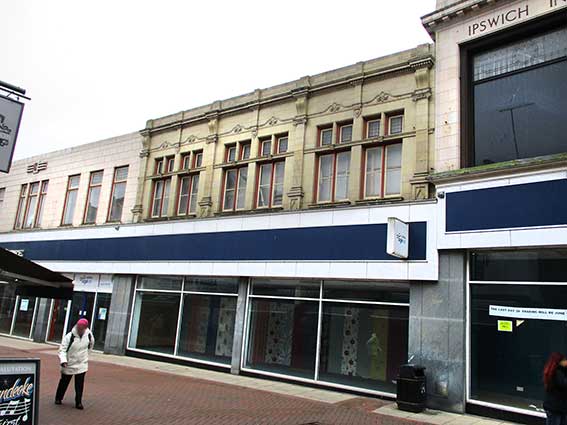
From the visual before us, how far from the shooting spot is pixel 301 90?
16.0 metres

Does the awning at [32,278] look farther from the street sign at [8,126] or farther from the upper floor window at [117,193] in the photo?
the upper floor window at [117,193]

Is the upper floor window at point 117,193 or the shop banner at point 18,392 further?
the upper floor window at point 117,193

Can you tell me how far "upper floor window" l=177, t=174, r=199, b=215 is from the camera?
18469 millimetres

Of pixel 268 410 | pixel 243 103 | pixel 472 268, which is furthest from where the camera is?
pixel 243 103

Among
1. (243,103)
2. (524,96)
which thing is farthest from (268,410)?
(243,103)

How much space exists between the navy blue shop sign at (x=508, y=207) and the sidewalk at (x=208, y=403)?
4.24 meters

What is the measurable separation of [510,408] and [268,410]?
16.6ft

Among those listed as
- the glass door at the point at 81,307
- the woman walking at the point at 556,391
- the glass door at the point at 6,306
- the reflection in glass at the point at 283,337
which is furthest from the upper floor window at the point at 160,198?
the woman walking at the point at 556,391

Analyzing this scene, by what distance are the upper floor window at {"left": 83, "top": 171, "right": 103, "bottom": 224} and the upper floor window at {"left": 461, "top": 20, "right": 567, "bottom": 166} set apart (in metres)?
16.1

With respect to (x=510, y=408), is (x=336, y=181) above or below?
above

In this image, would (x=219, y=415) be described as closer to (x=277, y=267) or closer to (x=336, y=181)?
(x=277, y=267)

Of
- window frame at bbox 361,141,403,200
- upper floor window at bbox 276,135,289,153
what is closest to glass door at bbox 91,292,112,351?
upper floor window at bbox 276,135,289,153

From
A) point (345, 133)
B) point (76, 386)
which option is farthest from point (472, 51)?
point (76, 386)

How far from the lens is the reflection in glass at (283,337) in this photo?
13977 mm
